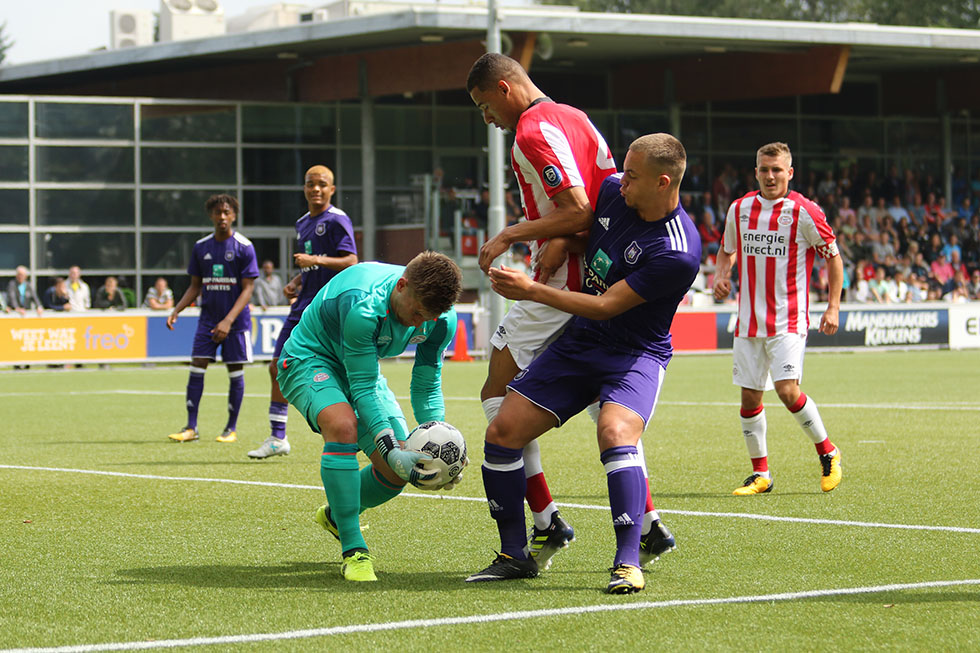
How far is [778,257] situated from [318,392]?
426 centimetres

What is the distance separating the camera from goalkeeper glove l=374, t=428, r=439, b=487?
5803 millimetres

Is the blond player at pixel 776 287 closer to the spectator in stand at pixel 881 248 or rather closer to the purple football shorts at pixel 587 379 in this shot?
the purple football shorts at pixel 587 379

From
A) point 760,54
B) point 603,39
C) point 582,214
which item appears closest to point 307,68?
point 603,39

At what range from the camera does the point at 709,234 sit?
35.0m

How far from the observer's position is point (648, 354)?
6082 mm

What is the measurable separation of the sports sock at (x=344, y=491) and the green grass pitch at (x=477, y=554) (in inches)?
7.8

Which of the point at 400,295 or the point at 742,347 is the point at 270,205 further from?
the point at 400,295

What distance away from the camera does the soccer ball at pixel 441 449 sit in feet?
19.0

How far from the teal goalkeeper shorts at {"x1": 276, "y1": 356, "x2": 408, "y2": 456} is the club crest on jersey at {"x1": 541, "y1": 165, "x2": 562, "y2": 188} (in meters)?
1.16

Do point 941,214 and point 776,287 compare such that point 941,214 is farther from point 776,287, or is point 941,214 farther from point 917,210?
point 776,287

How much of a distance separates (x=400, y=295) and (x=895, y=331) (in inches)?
1015

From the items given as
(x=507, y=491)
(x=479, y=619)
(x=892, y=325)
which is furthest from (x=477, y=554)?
(x=892, y=325)

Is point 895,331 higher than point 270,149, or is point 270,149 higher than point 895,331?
point 270,149

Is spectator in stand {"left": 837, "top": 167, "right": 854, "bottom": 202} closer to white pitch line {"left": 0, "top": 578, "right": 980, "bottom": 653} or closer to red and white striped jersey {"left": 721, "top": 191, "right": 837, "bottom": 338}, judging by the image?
red and white striped jersey {"left": 721, "top": 191, "right": 837, "bottom": 338}
